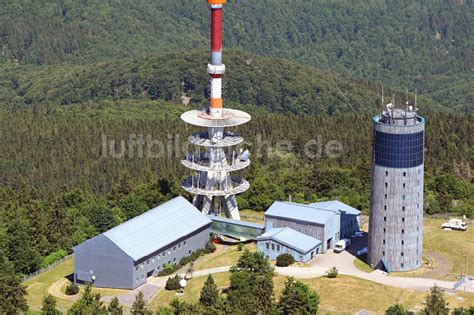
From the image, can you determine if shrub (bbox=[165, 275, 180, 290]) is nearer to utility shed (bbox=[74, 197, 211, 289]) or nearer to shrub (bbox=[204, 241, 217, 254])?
utility shed (bbox=[74, 197, 211, 289])

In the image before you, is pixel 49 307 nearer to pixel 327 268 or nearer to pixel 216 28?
pixel 327 268

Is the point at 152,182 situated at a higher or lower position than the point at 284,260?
higher

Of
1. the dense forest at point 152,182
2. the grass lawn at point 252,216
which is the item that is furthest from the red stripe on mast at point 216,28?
the grass lawn at point 252,216

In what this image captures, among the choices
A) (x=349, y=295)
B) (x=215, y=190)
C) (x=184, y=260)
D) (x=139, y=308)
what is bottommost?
(x=184, y=260)

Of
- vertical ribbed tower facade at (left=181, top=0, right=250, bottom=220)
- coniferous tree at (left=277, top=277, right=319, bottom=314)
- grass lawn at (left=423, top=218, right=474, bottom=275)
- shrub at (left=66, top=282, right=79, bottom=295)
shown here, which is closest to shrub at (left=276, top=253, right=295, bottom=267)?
coniferous tree at (left=277, top=277, right=319, bottom=314)

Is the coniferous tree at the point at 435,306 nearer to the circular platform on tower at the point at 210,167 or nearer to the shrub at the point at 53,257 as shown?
the circular platform on tower at the point at 210,167

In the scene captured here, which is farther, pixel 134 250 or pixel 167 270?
pixel 167 270

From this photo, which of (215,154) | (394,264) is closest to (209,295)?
(394,264)
